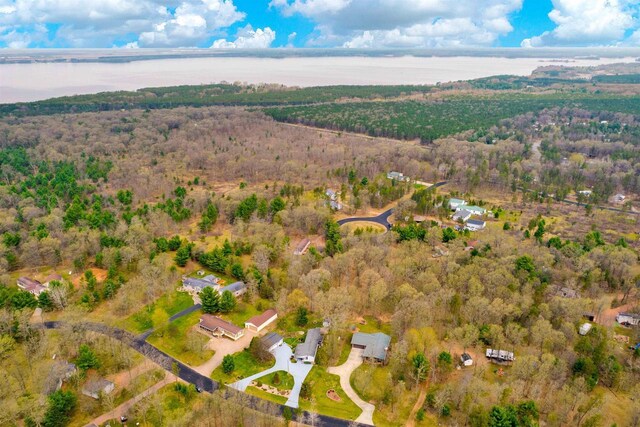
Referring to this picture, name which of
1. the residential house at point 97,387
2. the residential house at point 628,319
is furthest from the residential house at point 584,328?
the residential house at point 97,387

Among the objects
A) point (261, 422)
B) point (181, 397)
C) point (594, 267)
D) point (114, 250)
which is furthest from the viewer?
point (114, 250)

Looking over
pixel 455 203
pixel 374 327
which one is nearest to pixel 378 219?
pixel 455 203

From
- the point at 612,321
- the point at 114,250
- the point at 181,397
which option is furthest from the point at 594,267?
the point at 114,250

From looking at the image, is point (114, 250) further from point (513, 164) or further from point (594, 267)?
point (513, 164)

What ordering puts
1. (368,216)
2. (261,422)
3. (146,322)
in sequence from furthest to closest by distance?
(368,216), (146,322), (261,422)

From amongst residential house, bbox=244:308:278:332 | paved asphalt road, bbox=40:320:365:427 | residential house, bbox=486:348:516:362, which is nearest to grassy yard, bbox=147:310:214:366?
paved asphalt road, bbox=40:320:365:427

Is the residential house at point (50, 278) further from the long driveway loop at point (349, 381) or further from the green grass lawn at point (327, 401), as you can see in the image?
the long driveway loop at point (349, 381)

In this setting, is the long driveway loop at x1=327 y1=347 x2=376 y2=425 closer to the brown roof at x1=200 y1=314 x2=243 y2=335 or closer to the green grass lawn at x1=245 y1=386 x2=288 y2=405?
the green grass lawn at x1=245 y1=386 x2=288 y2=405
